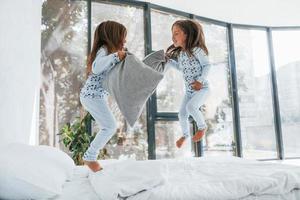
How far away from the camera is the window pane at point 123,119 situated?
13.3ft

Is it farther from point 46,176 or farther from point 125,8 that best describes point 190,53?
point 125,8

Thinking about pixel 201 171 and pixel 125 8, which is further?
pixel 125 8

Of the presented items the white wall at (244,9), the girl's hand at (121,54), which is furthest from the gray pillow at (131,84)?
the white wall at (244,9)

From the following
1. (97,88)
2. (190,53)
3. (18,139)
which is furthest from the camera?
(18,139)

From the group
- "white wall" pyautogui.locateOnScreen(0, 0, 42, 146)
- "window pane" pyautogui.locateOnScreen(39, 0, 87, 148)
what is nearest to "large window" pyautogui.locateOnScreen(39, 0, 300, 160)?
"window pane" pyautogui.locateOnScreen(39, 0, 87, 148)

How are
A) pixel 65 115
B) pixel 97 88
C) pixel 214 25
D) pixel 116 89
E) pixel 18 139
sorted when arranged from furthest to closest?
1. pixel 214 25
2. pixel 65 115
3. pixel 18 139
4. pixel 97 88
5. pixel 116 89

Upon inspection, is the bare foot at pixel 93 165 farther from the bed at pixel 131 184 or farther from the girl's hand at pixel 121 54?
the girl's hand at pixel 121 54

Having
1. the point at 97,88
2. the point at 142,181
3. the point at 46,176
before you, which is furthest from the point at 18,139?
the point at 142,181

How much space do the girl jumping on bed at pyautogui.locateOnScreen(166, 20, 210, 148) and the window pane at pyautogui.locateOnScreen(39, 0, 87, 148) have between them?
2545 millimetres

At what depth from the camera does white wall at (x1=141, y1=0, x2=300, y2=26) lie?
4480mm

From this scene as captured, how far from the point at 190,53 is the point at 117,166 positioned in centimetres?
70

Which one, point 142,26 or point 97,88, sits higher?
point 142,26

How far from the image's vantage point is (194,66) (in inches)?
58.1

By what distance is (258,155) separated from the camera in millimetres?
5453
